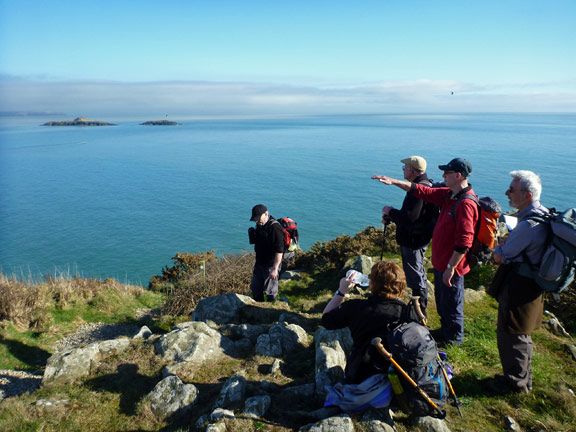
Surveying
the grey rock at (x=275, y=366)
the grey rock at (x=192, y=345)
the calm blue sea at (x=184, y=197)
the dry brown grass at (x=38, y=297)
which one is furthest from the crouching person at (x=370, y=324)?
the calm blue sea at (x=184, y=197)

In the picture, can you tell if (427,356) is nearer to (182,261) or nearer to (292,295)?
(292,295)

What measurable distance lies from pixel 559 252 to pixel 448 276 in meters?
1.40

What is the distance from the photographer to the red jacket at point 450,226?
4570 mm

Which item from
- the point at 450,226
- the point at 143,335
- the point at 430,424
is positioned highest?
the point at 450,226

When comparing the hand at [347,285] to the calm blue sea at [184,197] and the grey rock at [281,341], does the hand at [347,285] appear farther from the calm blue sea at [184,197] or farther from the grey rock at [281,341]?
the calm blue sea at [184,197]

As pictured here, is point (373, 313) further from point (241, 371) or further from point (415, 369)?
point (241, 371)

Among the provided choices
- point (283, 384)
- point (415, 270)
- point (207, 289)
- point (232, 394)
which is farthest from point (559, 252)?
point (207, 289)

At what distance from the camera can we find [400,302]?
3459 millimetres

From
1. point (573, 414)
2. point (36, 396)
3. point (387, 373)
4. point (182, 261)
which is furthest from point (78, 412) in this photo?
point (182, 261)

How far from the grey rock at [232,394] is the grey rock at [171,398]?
0.44 metres

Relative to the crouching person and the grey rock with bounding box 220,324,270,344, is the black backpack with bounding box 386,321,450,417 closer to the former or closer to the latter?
the crouching person

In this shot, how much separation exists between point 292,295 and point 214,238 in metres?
19.3

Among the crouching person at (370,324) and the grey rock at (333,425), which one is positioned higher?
the crouching person at (370,324)

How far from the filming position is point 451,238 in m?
4.86
